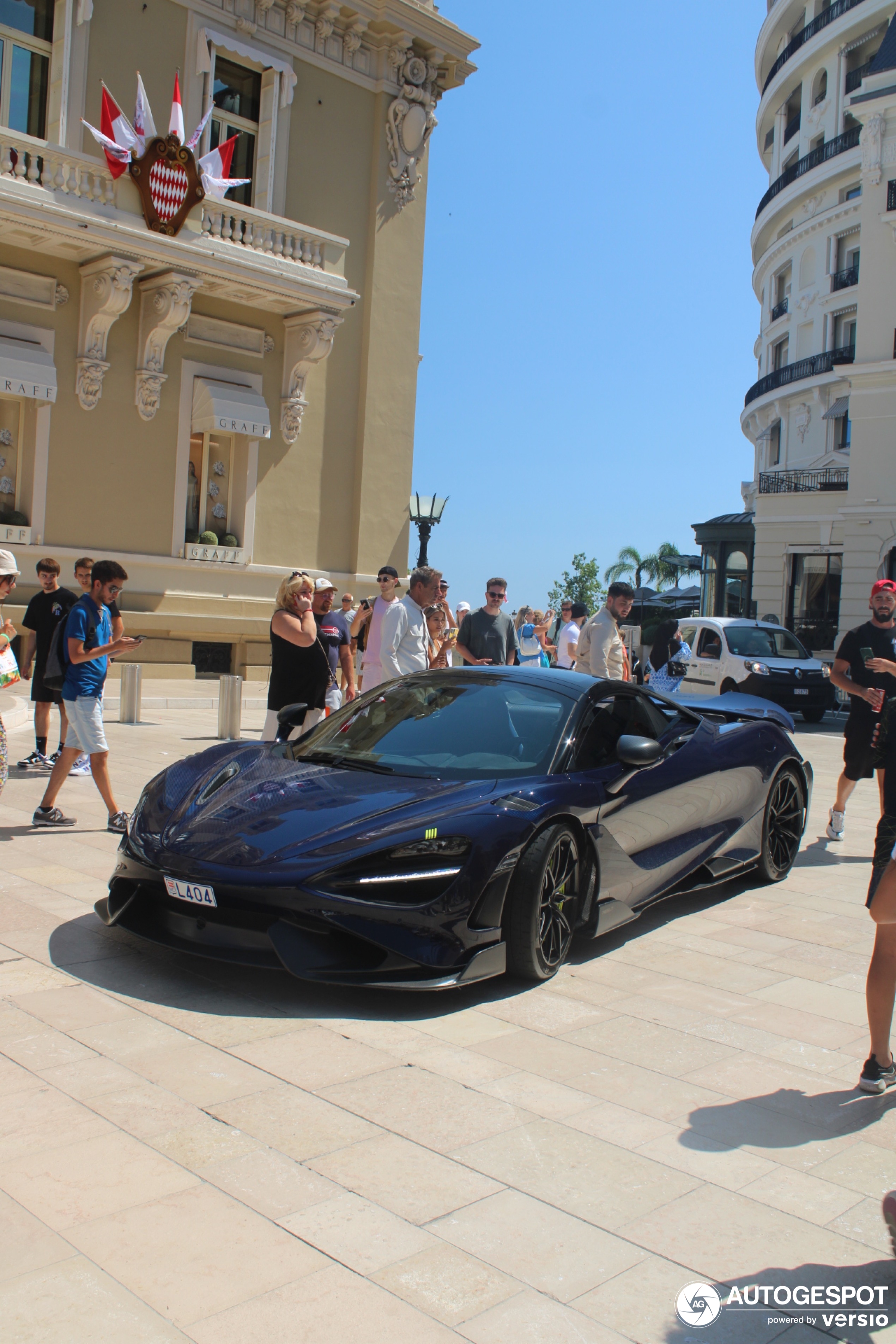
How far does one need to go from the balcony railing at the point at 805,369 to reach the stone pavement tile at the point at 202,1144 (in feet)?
126

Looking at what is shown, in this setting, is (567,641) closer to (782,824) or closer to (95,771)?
(782,824)

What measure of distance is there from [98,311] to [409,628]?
11496mm

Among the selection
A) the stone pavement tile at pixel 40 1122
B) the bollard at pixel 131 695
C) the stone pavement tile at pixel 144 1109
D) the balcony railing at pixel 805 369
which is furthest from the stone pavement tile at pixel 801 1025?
the balcony railing at pixel 805 369

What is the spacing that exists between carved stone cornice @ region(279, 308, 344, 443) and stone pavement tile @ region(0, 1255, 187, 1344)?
18952 mm

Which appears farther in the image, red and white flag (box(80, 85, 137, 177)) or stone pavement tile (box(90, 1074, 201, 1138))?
red and white flag (box(80, 85, 137, 177))

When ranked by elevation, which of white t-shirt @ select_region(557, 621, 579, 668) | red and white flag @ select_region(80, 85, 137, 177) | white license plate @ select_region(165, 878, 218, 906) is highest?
red and white flag @ select_region(80, 85, 137, 177)

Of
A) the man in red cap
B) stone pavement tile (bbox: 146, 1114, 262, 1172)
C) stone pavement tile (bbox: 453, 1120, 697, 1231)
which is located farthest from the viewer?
the man in red cap

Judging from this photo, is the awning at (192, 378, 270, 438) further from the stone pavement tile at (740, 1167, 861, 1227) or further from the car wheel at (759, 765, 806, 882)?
the stone pavement tile at (740, 1167, 861, 1227)

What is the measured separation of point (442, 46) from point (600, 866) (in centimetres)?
2082

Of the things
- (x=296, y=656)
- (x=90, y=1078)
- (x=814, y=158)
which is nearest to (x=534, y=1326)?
(x=90, y=1078)

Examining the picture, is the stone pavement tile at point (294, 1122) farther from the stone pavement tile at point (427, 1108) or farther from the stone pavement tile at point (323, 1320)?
the stone pavement tile at point (323, 1320)

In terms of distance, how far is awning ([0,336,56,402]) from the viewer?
16.5m

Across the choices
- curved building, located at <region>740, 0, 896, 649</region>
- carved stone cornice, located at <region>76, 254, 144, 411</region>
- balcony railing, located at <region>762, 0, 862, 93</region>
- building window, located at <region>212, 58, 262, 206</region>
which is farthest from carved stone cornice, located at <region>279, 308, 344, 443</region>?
balcony railing, located at <region>762, 0, 862, 93</region>

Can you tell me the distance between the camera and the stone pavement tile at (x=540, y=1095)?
3.45m
